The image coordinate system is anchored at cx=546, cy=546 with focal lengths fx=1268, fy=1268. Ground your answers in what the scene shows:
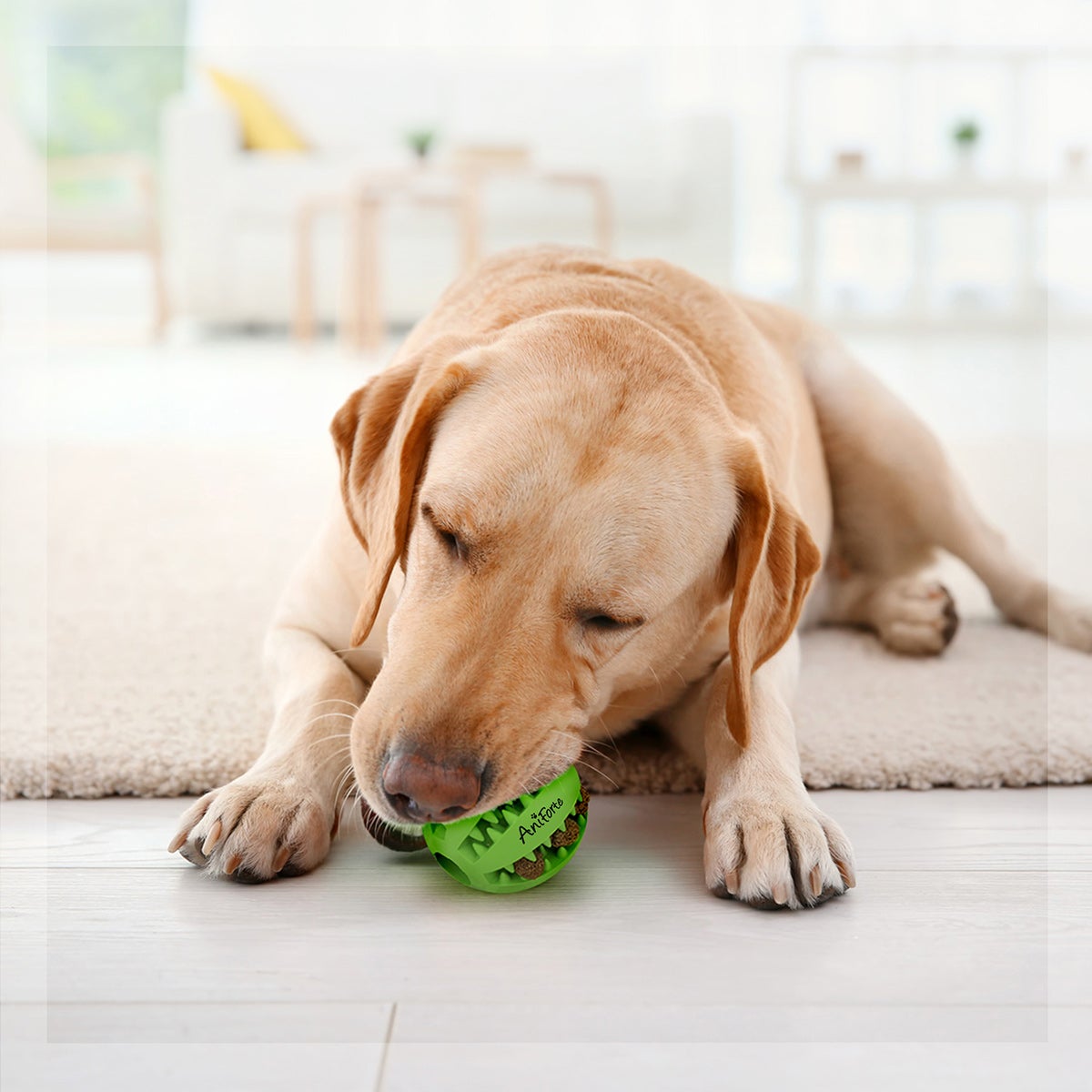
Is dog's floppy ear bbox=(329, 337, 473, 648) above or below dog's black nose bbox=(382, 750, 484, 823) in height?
above

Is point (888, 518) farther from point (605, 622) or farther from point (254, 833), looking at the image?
point (254, 833)

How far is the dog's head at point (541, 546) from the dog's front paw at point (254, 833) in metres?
0.15

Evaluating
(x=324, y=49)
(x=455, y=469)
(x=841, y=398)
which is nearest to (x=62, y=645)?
(x=455, y=469)

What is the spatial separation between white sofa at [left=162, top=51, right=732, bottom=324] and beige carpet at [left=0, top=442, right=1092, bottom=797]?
18.9 ft

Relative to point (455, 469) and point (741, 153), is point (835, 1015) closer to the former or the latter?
point (455, 469)

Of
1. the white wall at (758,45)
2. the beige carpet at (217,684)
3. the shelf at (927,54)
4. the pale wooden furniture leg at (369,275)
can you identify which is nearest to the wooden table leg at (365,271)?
the pale wooden furniture leg at (369,275)

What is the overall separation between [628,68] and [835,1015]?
9.83 metres

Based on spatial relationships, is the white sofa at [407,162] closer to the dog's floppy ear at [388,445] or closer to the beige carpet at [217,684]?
the beige carpet at [217,684]

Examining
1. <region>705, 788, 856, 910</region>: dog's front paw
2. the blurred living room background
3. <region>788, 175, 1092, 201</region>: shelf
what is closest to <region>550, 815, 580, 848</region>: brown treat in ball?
<region>705, 788, 856, 910</region>: dog's front paw

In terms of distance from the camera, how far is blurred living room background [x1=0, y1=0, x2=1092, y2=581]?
28.0ft

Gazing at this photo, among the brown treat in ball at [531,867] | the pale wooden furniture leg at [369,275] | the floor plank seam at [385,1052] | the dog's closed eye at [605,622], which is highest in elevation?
the pale wooden furniture leg at [369,275]

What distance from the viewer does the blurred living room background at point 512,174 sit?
336 inches

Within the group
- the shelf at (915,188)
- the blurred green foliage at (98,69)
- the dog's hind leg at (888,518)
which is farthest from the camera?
the blurred green foliage at (98,69)

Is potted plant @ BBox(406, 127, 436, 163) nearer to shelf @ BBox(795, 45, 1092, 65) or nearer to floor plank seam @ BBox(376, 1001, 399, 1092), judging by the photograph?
shelf @ BBox(795, 45, 1092, 65)
